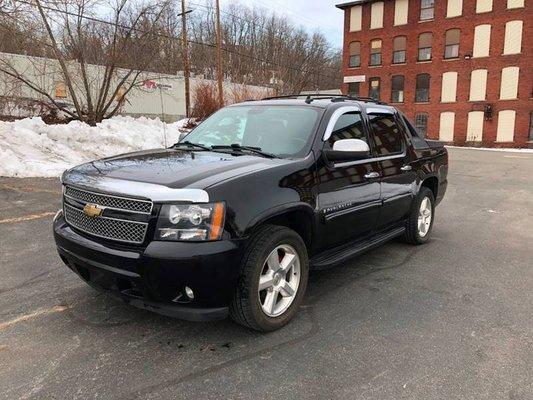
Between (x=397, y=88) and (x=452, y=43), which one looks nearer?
(x=452, y=43)

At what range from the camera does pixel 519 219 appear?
802 centimetres

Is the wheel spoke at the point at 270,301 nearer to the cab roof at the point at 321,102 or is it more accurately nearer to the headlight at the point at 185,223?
the headlight at the point at 185,223

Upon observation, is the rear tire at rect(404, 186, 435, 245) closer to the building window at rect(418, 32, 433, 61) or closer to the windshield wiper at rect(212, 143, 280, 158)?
the windshield wiper at rect(212, 143, 280, 158)

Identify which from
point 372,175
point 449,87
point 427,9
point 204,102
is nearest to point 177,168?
point 372,175

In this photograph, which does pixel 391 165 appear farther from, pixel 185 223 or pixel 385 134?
pixel 185 223

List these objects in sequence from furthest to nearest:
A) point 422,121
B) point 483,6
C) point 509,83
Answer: point 422,121, point 483,6, point 509,83

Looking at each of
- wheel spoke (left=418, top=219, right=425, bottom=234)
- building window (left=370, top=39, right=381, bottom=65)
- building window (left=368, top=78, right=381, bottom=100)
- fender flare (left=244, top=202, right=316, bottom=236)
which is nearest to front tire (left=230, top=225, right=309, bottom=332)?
fender flare (left=244, top=202, right=316, bottom=236)

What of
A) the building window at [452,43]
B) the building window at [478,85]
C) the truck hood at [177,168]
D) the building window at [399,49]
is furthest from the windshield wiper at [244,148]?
the building window at [399,49]

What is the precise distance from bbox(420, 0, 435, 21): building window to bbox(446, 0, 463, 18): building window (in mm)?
1226

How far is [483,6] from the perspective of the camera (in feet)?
114

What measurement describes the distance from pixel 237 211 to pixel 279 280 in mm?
731

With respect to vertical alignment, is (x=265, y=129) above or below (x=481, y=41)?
below

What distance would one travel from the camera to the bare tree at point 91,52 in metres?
15.0

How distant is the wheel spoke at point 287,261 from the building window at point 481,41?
3711 centimetres
